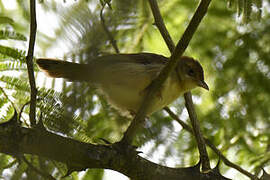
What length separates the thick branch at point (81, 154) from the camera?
271 centimetres

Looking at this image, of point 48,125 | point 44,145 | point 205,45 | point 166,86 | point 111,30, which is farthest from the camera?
point 205,45

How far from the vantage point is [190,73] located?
16.7 feet

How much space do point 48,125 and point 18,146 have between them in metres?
0.25

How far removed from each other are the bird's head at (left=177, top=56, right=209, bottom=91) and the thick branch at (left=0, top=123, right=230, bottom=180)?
1.60 meters

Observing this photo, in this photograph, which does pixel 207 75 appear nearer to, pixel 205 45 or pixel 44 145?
pixel 205 45

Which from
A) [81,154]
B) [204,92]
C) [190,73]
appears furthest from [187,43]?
[204,92]

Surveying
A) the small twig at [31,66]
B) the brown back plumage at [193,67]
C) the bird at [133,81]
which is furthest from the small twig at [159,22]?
the small twig at [31,66]

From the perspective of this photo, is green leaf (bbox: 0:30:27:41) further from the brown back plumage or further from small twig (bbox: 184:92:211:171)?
the brown back plumage

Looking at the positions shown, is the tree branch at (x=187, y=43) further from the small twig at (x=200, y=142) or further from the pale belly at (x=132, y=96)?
the pale belly at (x=132, y=96)

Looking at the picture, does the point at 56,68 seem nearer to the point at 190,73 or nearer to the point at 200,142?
the point at 200,142

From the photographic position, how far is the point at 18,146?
275 centimetres

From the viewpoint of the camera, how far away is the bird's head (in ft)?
16.2

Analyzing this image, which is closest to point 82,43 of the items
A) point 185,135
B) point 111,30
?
point 111,30

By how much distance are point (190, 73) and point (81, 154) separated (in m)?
2.52
